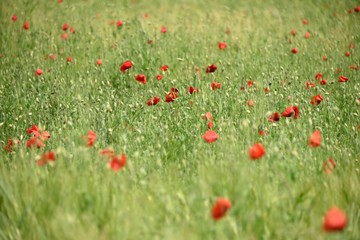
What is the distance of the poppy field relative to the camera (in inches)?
71.5

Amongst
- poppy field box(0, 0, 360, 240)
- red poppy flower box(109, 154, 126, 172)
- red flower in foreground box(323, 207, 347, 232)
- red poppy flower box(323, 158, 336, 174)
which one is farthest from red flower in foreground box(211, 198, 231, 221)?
red poppy flower box(323, 158, 336, 174)

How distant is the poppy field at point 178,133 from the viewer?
5.96 feet

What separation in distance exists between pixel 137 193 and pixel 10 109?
246cm

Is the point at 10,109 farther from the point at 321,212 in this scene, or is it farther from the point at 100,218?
the point at 321,212

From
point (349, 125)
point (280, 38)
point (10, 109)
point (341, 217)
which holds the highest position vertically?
point (341, 217)

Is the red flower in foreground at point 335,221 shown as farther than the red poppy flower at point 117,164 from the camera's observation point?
No

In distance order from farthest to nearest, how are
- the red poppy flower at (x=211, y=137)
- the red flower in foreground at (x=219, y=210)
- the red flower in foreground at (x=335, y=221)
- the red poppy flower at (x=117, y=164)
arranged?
1. the red poppy flower at (x=211, y=137)
2. the red poppy flower at (x=117, y=164)
3. the red flower in foreground at (x=219, y=210)
4. the red flower in foreground at (x=335, y=221)

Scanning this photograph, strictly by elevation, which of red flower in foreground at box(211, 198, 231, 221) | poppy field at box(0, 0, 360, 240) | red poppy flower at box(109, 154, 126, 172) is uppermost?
red flower in foreground at box(211, 198, 231, 221)

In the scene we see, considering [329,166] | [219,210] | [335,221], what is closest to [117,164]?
[219,210]

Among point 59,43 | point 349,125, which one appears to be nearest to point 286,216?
point 349,125

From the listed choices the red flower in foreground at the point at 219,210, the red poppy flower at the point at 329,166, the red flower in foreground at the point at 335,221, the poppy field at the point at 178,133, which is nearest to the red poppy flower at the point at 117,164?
the poppy field at the point at 178,133

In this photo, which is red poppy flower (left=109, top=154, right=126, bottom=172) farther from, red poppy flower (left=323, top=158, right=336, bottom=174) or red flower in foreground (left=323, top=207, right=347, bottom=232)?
red poppy flower (left=323, top=158, right=336, bottom=174)

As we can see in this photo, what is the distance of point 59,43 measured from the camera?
251 inches

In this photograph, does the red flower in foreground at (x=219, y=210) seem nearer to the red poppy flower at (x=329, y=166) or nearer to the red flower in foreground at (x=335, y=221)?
the red flower in foreground at (x=335, y=221)
